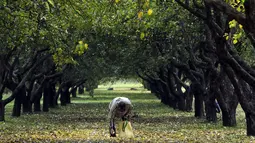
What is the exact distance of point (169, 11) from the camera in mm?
28828

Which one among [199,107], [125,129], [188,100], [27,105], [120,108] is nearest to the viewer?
[120,108]

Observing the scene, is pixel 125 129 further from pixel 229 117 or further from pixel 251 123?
pixel 229 117

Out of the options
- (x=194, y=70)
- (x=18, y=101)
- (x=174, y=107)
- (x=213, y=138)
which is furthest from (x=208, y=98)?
(x=174, y=107)

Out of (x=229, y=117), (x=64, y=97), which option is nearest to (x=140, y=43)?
(x=229, y=117)

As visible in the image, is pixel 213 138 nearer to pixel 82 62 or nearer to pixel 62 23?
pixel 62 23

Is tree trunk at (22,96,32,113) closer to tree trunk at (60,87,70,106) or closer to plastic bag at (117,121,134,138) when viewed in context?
tree trunk at (60,87,70,106)

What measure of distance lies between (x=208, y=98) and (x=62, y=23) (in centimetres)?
1006

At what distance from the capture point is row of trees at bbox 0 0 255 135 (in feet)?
60.0

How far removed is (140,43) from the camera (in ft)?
119

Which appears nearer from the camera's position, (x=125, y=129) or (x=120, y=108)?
(x=120, y=108)

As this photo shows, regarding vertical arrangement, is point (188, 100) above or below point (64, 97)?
below

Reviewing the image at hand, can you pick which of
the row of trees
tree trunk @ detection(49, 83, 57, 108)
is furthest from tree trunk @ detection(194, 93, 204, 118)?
tree trunk @ detection(49, 83, 57, 108)

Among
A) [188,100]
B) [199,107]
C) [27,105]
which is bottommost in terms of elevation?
[199,107]

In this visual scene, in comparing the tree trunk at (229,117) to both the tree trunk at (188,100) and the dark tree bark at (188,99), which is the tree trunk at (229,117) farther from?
the tree trunk at (188,100)
